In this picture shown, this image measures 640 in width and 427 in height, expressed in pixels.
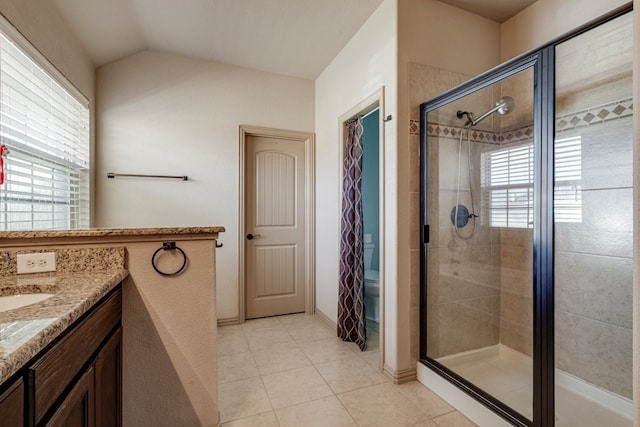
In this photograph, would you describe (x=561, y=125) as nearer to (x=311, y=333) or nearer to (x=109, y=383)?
(x=109, y=383)

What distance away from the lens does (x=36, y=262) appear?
4.08 feet

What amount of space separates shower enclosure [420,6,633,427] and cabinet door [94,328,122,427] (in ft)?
5.71

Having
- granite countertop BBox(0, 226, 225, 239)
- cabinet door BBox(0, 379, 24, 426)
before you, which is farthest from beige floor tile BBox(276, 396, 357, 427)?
cabinet door BBox(0, 379, 24, 426)

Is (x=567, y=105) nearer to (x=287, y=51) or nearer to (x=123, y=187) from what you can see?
(x=287, y=51)

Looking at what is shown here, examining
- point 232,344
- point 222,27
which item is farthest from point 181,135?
point 232,344

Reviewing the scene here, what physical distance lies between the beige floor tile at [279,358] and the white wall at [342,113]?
0.59m

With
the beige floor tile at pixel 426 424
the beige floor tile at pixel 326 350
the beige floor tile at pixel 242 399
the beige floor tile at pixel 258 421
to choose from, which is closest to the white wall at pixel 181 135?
the beige floor tile at pixel 326 350

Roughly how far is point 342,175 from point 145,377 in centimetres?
206

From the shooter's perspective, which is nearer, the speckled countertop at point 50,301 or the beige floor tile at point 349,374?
the speckled countertop at point 50,301

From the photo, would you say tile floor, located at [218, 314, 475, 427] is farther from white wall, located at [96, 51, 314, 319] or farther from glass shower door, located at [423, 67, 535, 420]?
white wall, located at [96, 51, 314, 319]

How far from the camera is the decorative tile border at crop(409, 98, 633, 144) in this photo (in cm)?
163

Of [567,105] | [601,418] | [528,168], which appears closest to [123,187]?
[528,168]

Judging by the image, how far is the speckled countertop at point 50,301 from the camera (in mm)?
632

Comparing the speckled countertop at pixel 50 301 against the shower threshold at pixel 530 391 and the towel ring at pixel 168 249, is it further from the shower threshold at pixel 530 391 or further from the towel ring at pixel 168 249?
the shower threshold at pixel 530 391
